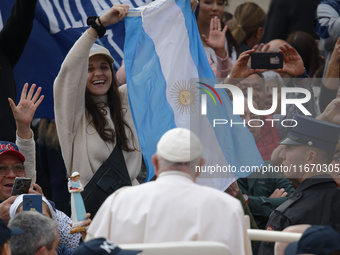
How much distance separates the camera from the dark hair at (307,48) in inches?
344

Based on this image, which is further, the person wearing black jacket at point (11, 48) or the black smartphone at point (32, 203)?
the person wearing black jacket at point (11, 48)

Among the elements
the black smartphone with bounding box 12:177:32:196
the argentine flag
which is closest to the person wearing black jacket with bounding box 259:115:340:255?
the argentine flag

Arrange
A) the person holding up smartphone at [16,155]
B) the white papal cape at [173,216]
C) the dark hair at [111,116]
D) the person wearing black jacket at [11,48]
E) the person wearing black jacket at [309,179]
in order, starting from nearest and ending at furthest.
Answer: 1. the white papal cape at [173,216]
2. the person wearing black jacket at [309,179]
3. the person holding up smartphone at [16,155]
4. the dark hair at [111,116]
5. the person wearing black jacket at [11,48]

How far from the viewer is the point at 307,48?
8.80 meters

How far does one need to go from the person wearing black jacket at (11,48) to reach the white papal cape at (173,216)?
3.03 m

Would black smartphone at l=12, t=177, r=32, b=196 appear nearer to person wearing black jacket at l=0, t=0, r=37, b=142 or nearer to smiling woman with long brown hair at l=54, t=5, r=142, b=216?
smiling woman with long brown hair at l=54, t=5, r=142, b=216

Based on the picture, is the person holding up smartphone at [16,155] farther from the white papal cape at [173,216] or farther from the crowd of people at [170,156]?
the white papal cape at [173,216]

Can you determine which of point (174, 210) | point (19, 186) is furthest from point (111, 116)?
point (174, 210)

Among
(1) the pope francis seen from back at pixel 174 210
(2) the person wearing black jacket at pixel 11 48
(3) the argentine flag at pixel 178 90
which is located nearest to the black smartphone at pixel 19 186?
(3) the argentine flag at pixel 178 90

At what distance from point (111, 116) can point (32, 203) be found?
1422 millimetres

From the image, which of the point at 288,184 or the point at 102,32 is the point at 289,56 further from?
the point at 102,32

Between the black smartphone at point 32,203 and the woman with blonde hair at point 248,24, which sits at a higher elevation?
the woman with blonde hair at point 248,24

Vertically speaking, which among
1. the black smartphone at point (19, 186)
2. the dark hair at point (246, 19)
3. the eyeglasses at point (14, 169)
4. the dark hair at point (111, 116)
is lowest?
the eyeglasses at point (14, 169)

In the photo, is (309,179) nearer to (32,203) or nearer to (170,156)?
(170,156)
